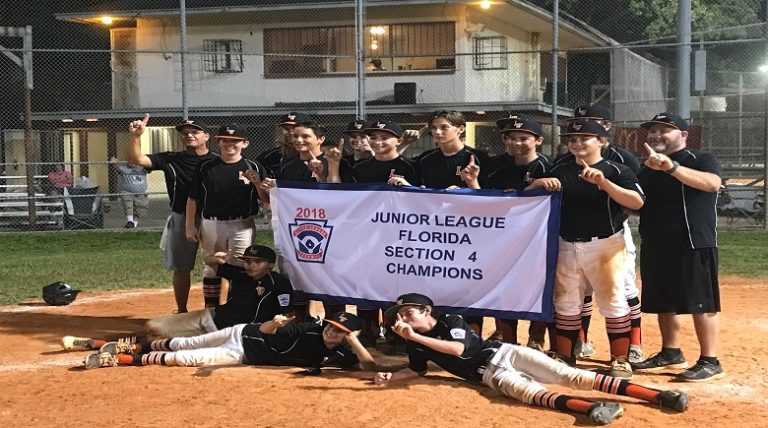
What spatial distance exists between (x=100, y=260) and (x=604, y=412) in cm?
1082

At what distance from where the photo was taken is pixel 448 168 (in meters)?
7.60

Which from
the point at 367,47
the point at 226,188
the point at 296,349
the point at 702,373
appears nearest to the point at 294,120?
the point at 226,188

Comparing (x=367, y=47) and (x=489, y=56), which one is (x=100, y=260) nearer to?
(x=367, y=47)

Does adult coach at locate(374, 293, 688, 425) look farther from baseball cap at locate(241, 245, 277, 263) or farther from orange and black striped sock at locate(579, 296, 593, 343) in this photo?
baseball cap at locate(241, 245, 277, 263)

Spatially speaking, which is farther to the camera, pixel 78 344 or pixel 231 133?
pixel 231 133

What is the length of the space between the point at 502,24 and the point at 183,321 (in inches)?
836

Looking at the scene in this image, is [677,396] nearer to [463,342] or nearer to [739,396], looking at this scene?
[739,396]

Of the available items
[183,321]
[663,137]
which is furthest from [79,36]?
[663,137]

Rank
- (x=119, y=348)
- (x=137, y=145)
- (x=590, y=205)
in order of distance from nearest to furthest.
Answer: (x=590, y=205) → (x=119, y=348) → (x=137, y=145)

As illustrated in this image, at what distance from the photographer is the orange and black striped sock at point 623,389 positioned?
579cm

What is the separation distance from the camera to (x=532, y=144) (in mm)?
7262

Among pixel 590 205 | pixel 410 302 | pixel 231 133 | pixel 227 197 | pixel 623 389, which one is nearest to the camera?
pixel 623 389

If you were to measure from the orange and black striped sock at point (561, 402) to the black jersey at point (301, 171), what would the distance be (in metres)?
3.14

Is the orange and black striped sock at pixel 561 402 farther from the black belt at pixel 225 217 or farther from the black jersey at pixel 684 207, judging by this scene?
the black belt at pixel 225 217
